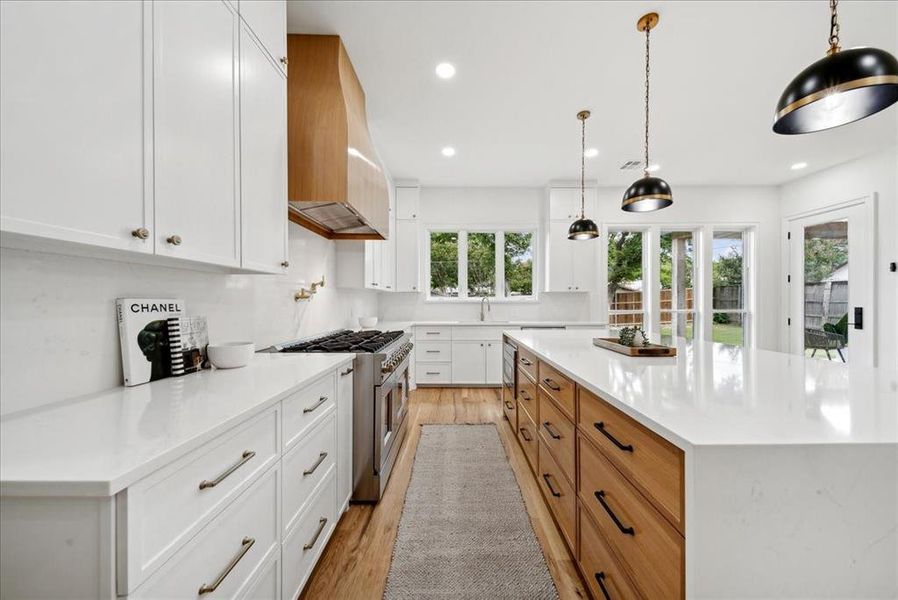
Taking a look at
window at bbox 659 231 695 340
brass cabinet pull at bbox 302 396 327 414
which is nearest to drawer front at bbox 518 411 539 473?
brass cabinet pull at bbox 302 396 327 414

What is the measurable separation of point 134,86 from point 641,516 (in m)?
1.80

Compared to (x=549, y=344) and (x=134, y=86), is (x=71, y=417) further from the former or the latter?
(x=549, y=344)

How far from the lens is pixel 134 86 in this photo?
3.15 ft

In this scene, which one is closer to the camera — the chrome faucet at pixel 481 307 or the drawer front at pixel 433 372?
the drawer front at pixel 433 372

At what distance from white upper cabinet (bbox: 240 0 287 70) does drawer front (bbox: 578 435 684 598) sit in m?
2.22

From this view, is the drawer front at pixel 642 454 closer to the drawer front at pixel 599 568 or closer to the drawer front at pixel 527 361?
the drawer front at pixel 599 568

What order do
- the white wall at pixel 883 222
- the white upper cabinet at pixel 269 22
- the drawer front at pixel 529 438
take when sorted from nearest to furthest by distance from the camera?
the white upper cabinet at pixel 269 22 → the drawer front at pixel 529 438 → the white wall at pixel 883 222

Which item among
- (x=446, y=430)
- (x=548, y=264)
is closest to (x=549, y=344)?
(x=446, y=430)

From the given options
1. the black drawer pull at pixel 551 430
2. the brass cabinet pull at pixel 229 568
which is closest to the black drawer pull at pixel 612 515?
the black drawer pull at pixel 551 430

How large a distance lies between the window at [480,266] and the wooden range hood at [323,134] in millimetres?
3013

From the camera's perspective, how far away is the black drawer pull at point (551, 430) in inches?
69.3

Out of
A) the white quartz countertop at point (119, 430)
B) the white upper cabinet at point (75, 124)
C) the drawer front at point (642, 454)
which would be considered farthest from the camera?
the drawer front at point (642, 454)

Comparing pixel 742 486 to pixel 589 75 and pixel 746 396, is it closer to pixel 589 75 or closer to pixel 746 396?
pixel 746 396

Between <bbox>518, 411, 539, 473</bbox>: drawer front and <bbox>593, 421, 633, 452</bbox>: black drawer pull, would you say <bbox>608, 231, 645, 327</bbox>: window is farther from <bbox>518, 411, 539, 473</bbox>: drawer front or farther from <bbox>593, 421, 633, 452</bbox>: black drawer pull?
<bbox>593, 421, 633, 452</bbox>: black drawer pull
